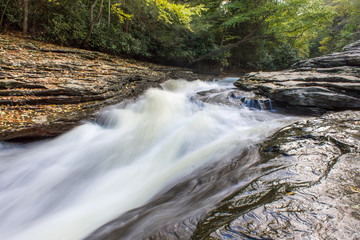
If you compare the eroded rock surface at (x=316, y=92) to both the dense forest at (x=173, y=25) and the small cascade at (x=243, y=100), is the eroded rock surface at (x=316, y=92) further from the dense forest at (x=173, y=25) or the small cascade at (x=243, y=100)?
the dense forest at (x=173, y=25)

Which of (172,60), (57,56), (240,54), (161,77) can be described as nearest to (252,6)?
(240,54)

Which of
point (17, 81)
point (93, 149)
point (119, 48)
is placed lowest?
point (93, 149)

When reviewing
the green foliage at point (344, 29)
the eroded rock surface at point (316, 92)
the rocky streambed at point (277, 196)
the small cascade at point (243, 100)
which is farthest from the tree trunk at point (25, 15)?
the green foliage at point (344, 29)

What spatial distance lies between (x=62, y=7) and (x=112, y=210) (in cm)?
1111

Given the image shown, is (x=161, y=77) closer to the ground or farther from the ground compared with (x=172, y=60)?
closer to the ground

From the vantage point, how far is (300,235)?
117 centimetres

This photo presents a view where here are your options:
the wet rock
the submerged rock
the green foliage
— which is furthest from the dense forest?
the wet rock

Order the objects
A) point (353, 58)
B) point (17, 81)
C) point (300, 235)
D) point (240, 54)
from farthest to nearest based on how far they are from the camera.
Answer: point (240, 54) < point (353, 58) < point (17, 81) < point (300, 235)

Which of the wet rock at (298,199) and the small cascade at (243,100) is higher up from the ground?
the small cascade at (243,100)

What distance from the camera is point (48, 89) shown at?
4.80 m

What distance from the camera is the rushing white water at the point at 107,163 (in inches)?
106

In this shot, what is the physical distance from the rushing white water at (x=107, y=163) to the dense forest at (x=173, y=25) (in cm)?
596

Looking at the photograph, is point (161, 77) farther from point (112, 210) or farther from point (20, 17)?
point (112, 210)

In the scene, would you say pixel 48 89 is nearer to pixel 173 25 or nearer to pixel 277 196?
pixel 277 196
